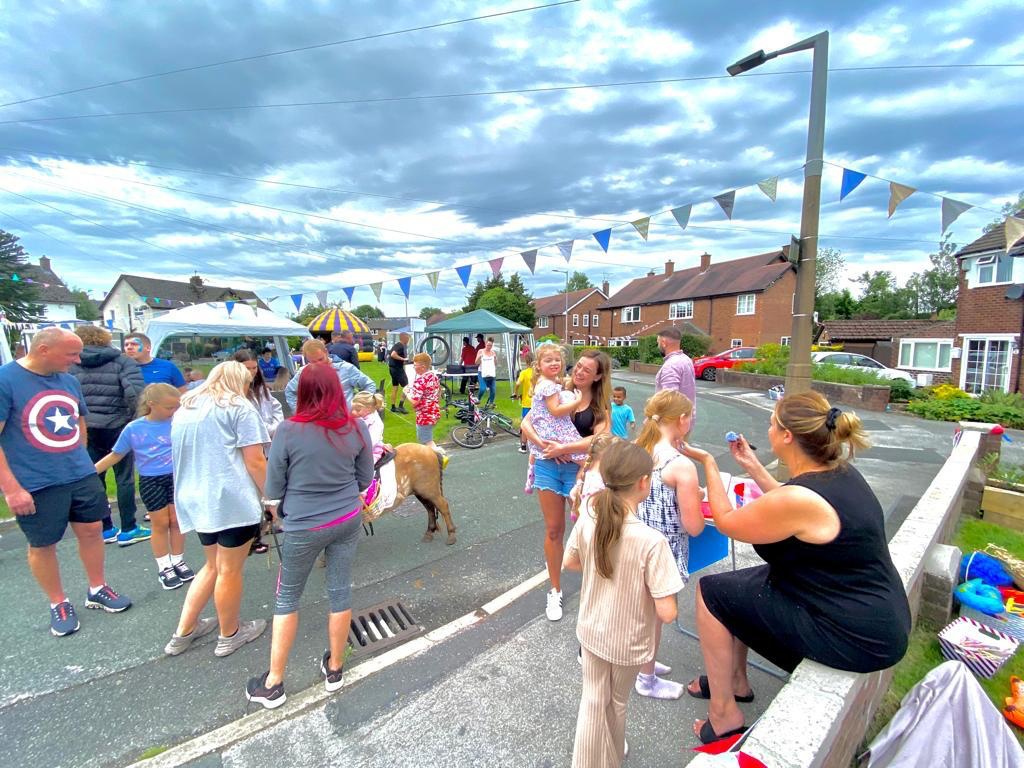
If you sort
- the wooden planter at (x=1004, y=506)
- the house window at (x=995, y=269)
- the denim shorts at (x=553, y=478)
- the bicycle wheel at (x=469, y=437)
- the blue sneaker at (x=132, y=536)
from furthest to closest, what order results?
the house window at (x=995, y=269)
the bicycle wheel at (x=469, y=437)
the wooden planter at (x=1004, y=506)
the blue sneaker at (x=132, y=536)
the denim shorts at (x=553, y=478)

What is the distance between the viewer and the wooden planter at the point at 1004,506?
520cm

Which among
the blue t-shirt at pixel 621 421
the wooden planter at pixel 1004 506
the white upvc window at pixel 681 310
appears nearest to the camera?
the blue t-shirt at pixel 621 421

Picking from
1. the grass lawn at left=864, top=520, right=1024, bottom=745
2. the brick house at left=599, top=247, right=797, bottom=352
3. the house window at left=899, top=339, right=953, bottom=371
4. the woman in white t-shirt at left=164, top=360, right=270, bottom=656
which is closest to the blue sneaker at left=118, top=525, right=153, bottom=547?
the woman in white t-shirt at left=164, top=360, right=270, bottom=656

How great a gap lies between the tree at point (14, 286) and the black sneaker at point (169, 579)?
28533 millimetres

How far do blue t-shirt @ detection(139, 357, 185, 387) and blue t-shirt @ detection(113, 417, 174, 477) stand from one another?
157 centimetres

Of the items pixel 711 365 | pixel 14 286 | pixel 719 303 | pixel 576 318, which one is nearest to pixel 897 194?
pixel 711 365

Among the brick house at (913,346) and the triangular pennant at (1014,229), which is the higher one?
the triangular pennant at (1014,229)

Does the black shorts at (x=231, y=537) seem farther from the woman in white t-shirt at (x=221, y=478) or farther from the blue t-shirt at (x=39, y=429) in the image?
the blue t-shirt at (x=39, y=429)

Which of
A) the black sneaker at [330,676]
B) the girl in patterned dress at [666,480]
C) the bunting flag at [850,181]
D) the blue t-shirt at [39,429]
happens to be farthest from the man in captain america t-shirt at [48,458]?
the bunting flag at [850,181]

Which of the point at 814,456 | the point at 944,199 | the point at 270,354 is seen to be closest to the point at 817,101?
the point at 944,199

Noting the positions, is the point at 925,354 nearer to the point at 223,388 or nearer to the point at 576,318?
the point at 223,388

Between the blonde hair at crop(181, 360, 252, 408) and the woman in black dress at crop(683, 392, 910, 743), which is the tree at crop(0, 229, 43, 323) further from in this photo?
the woman in black dress at crop(683, 392, 910, 743)

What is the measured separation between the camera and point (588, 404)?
3.47 metres

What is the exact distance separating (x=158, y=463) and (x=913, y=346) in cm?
3007
